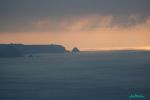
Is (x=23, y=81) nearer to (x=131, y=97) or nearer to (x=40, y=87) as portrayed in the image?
A: (x=40, y=87)

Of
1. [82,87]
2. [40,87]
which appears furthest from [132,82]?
[40,87]

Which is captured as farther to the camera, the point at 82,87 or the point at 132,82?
the point at 132,82

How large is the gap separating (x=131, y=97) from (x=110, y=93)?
8.19 m

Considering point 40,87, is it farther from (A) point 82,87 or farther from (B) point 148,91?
(B) point 148,91

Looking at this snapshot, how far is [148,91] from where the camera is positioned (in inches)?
3159

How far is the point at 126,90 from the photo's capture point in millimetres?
83000

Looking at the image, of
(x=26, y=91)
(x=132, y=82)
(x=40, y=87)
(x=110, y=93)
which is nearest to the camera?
(x=110, y=93)

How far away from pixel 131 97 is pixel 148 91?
8.83 metres

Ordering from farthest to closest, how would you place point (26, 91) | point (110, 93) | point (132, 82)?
point (132, 82) → point (26, 91) → point (110, 93)

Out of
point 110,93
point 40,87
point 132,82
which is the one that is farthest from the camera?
point 132,82

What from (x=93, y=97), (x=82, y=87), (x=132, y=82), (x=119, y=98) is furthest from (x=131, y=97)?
(x=132, y=82)

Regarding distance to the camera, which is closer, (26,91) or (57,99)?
(57,99)

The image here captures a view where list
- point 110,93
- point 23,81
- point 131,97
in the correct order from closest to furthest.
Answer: point 131,97, point 110,93, point 23,81

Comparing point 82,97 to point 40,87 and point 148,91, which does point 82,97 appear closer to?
point 148,91
